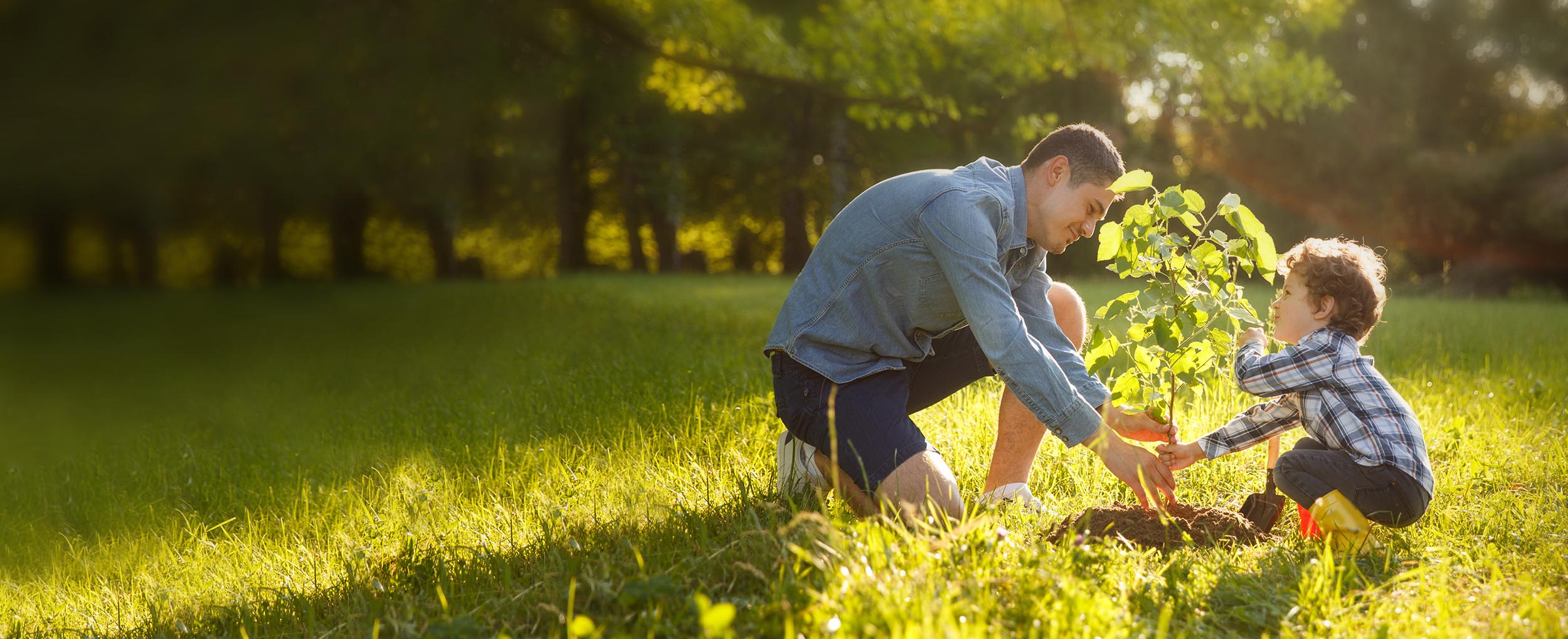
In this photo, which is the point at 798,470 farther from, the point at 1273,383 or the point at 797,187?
the point at 797,187

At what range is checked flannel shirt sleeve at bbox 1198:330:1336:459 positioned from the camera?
3271 mm

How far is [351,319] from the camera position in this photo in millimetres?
13844

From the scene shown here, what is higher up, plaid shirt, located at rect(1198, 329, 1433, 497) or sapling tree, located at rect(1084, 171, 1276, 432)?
sapling tree, located at rect(1084, 171, 1276, 432)

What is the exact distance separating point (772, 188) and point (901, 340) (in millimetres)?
24670

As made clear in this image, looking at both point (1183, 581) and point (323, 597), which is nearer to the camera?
point (1183, 581)

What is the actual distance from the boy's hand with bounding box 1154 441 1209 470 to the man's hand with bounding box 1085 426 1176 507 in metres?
0.31

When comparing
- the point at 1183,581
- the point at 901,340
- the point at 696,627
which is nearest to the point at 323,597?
the point at 696,627

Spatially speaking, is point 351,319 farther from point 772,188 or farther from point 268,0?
point 772,188

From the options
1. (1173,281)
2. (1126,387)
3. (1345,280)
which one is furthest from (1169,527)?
(1345,280)

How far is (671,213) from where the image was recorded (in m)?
26.4

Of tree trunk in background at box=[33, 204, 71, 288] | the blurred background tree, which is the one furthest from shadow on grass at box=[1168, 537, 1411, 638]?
tree trunk in background at box=[33, 204, 71, 288]

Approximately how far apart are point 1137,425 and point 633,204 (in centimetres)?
2569

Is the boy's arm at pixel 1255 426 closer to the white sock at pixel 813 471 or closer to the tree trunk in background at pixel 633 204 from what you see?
the white sock at pixel 813 471

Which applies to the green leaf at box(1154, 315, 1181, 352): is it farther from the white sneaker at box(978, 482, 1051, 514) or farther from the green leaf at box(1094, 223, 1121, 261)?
the white sneaker at box(978, 482, 1051, 514)
